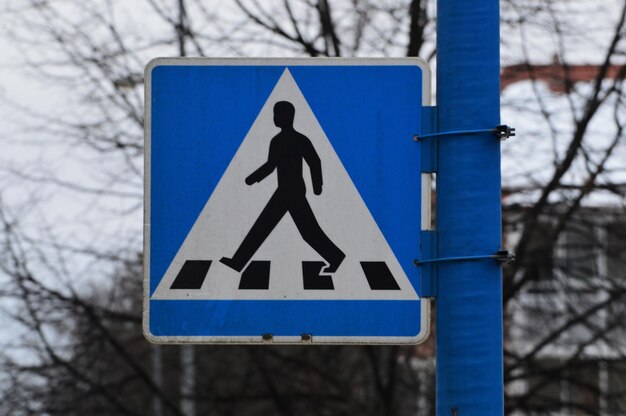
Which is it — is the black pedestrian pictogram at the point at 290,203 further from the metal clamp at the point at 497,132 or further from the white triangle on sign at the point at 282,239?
the metal clamp at the point at 497,132

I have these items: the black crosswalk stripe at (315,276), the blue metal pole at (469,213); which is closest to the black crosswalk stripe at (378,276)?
the black crosswalk stripe at (315,276)

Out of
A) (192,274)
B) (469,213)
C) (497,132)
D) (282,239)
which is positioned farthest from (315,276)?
(497,132)

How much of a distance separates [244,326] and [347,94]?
29.7 inches

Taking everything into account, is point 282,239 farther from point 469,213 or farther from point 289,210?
point 469,213

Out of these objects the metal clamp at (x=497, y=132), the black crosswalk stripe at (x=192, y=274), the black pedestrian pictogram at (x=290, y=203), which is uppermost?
the metal clamp at (x=497, y=132)

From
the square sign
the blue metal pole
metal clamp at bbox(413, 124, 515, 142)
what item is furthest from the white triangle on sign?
metal clamp at bbox(413, 124, 515, 142)

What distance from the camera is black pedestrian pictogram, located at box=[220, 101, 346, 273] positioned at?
136 inches

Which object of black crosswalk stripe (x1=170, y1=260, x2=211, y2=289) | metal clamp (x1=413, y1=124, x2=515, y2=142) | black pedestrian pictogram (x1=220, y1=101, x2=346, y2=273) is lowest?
black crosswalk stripe (x1=170, y1=260, x2=211, y2=289)

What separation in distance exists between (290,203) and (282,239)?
11 cm

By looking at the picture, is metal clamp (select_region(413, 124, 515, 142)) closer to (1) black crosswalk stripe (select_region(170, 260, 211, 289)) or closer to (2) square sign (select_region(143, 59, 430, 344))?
(2) square sign (select_region(143, 59, 430, 344))

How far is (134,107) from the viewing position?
1102 cm

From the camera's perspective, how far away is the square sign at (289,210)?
11.3 ft

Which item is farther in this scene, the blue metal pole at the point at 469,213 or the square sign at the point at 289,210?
the square sign at the point at 289,210

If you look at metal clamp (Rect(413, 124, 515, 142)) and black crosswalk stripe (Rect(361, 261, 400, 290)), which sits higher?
metal clamp (Rect(413, 124, 515, 142))
